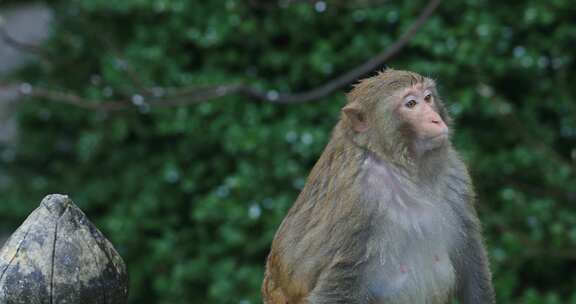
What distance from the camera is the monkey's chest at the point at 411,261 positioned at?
9.50ft

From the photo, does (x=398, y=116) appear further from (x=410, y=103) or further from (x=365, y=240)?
(x=365, y=240)

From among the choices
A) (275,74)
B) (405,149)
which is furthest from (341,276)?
(275,74)

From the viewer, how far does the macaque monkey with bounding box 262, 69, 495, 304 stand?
2.85m

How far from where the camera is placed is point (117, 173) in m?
6.43

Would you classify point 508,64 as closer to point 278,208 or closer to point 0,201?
point 278,208

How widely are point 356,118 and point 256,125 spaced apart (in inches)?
109

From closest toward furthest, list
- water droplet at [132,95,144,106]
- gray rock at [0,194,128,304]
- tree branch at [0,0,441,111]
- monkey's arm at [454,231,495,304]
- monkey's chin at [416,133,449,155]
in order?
1. gray rock at [0,194,128,304]
2. monkey's chin at [416,133,449,155]
3. monkey's arm at [454,231,495,304]
4. tree branch at [0,0,441,111]
5. water droplet at [132,95,144,106]

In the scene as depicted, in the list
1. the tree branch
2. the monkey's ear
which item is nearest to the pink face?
the monkey's ear

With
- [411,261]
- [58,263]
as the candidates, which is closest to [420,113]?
[411,261]

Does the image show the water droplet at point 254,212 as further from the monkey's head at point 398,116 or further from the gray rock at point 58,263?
the gray rock at point 58,263

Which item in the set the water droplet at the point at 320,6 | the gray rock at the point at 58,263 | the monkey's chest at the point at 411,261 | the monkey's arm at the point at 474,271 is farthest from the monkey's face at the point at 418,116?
the water droplet at the point at 320,6

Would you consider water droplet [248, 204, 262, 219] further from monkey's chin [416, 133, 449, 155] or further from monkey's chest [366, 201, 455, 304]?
monkey's chin [416, 133, 449, 155]

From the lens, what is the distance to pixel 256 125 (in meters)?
5.66

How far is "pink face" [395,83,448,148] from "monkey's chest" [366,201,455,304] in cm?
23
